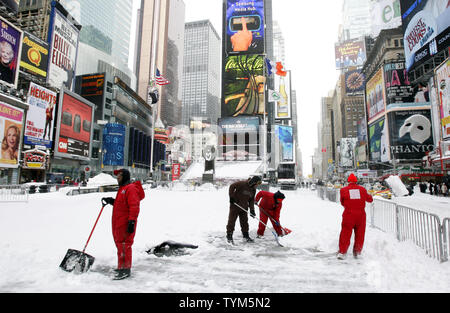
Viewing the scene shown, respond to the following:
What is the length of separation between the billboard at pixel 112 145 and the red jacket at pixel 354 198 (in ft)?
184

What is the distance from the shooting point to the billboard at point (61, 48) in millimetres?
36688

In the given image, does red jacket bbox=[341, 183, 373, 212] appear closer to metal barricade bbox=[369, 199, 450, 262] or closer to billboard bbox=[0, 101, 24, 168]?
metal barricade bbox=[369, 199, 450, 262]

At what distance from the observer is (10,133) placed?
26.8 m

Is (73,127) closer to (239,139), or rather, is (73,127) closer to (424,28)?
(239,139)

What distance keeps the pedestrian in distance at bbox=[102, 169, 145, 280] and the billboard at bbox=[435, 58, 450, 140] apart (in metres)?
34.4

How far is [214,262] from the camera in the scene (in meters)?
4.15

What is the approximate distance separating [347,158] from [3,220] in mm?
89646

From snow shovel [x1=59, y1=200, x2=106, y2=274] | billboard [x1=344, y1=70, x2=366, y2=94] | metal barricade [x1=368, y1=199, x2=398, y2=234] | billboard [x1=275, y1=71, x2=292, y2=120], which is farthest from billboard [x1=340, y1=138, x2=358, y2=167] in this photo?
snow shovel [x1=59, y1=200, x2=106, y2=274]

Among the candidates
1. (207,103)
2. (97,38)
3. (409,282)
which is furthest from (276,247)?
(207,103)

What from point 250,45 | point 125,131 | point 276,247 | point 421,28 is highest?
point 250,45

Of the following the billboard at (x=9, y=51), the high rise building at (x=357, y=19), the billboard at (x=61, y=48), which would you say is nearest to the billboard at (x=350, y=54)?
the high rise building at (x=357, y=19)

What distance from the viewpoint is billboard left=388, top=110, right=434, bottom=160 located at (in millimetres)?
45781

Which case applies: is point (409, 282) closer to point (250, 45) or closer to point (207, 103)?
point (250, 45)
